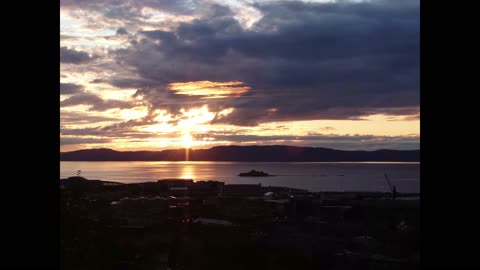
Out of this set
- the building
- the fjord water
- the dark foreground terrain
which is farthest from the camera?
the fjord water

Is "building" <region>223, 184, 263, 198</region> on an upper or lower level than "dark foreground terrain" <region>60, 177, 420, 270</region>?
lower

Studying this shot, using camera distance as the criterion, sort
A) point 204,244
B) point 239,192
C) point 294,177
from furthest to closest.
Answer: point 294,177, point 239,192, point 204,244

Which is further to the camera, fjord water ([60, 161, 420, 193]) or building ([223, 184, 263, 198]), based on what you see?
fjord water ([60, 161, 420, 193])

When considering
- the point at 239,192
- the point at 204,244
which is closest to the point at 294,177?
the point at 239,192

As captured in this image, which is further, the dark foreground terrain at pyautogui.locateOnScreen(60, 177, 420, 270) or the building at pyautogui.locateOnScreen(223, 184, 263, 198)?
the building at pyautogui.locateOnScreen(223, 184, 263, 198)

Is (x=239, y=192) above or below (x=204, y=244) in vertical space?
below

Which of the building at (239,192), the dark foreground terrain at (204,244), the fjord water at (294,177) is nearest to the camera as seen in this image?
the dark foreground terrain at (204,244)

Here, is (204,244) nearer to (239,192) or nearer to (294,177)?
(239,192)

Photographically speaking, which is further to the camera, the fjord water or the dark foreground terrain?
the fjord water

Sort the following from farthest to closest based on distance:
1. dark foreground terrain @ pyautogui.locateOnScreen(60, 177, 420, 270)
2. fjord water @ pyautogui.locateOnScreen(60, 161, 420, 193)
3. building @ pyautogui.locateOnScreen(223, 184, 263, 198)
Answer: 1. fjord water @ pyautogui.locateOnScreen(60, 161, 420, 193)
2. building @ pyautogui.locateOnScreen(223, 184, 263, 198)
3. dark foreground terrain @ pyautogui.locateOnScreen(60, 177, 420, 270)
